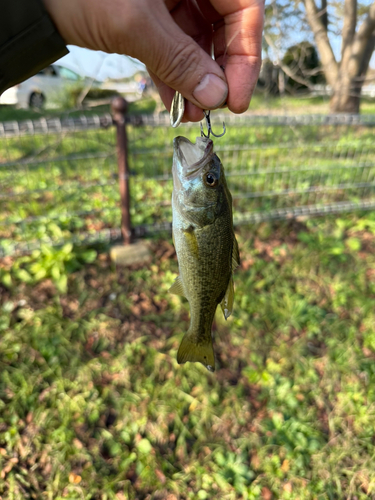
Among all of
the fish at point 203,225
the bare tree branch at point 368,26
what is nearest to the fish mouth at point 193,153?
the fish at point 203,225

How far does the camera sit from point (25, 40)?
1353 mm

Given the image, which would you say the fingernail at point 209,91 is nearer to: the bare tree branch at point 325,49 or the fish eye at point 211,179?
the fish eye at point 211,179

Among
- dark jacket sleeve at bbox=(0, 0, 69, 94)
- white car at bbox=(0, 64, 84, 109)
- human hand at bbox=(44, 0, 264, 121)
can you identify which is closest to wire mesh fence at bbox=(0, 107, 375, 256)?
dark jacket sleeve at bbox=(0, 0, 69, 94)

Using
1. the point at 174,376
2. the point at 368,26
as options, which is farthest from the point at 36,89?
the point at 174,376

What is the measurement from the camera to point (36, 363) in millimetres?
2957

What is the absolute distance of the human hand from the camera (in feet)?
4.22

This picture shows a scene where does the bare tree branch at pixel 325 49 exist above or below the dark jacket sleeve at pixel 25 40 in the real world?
above

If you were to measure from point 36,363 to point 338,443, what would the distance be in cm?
242

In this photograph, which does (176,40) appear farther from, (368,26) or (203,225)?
(368,26)

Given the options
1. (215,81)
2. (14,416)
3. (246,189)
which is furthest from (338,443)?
(246,189)

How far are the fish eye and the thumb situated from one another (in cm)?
29

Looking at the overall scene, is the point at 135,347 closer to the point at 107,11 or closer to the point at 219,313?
the point at 219,313

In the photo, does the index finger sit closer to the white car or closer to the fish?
the fish

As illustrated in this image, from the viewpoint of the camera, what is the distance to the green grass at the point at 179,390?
237cm
